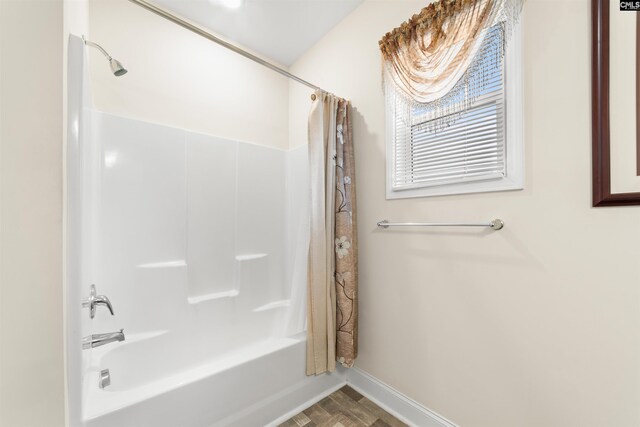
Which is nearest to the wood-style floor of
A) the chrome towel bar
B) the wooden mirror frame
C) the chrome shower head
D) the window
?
the chrome towel bar

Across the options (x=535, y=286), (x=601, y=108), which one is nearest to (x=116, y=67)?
(x=601, y=108)

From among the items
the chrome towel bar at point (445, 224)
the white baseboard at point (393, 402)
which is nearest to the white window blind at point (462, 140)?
the chrome towel bar at point (445, 224)

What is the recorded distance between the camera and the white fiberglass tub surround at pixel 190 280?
4.08ft

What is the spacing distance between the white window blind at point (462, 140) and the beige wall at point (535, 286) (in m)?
0.10

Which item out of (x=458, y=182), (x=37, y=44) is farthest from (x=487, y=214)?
(x=37, y=44)

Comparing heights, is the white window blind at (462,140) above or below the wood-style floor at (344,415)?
above

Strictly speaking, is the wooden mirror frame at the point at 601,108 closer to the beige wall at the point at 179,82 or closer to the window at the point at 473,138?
the window at the point at 473,138

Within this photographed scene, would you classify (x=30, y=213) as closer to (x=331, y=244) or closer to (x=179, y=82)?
(x=331, y=244)

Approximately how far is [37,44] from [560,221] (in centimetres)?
156

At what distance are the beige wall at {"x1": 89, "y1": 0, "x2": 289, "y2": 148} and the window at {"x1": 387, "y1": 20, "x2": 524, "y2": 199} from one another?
1298mm

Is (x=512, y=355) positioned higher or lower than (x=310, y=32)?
lower

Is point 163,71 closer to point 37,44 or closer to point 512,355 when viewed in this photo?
point 37,44

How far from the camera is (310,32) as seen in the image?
2.04 metres

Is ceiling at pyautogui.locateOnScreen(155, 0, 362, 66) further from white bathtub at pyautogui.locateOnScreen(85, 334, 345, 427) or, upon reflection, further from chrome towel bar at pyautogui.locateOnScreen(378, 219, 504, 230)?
white bathtub at pyautogui.locateOnScreen(85, 334, 345, 427)
